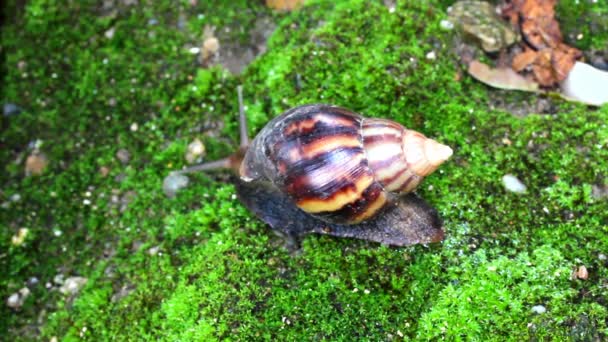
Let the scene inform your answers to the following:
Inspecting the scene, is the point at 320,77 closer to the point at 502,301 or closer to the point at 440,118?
the point at 440,118

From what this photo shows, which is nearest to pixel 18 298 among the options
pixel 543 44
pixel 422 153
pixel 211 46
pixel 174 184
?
pixel 174 184

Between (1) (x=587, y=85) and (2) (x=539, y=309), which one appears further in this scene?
(1) (x=587, y=85)

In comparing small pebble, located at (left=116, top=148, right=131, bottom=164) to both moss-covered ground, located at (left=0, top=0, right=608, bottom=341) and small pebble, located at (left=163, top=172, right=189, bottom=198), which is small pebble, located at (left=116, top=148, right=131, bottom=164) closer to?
moss-covered ground, located at (left=0, top=0, right=608, bottom=341)

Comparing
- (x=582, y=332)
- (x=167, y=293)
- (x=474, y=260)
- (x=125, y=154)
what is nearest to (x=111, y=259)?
(x=167, y=293)

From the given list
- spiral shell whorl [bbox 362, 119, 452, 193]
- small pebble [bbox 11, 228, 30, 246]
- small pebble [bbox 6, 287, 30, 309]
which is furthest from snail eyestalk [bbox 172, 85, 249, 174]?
small pebble [bbox 6, 287, 30, 309]

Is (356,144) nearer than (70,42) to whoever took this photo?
Yes

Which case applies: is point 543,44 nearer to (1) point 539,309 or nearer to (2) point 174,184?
(1) point 539,309
